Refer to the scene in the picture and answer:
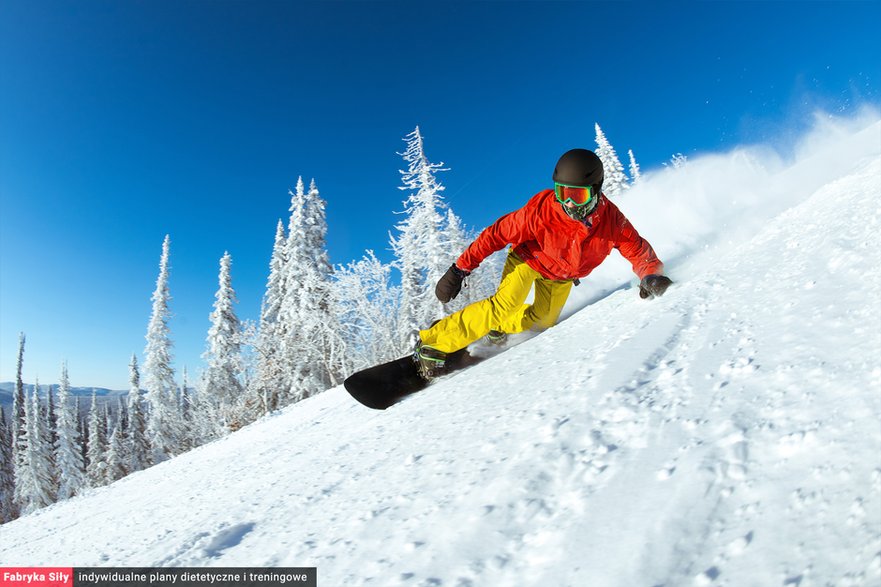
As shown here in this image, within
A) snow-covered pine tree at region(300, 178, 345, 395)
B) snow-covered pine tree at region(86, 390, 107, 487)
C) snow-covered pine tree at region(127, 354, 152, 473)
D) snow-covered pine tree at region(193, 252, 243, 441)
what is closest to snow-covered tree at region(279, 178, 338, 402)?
snow-covered pine tree at region(300, 178, 345, 395)

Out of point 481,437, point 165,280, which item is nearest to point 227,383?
point 165,280

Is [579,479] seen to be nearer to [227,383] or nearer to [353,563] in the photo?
[353,563]

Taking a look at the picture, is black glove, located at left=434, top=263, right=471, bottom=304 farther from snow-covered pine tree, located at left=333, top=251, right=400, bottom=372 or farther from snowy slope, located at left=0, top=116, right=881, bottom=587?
snow-covered pine tree, located at left=333, top=251, right=400, bottom=372

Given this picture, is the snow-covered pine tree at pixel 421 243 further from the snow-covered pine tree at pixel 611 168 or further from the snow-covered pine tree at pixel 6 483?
the snow-covered pine tree at pixel 6 483

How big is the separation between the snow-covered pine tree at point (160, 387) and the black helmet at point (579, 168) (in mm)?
30539

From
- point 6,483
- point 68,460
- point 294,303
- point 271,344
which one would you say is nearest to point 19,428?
point 6,483

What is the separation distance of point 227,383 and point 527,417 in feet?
97.5

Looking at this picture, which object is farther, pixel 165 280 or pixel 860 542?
pixel 165 280

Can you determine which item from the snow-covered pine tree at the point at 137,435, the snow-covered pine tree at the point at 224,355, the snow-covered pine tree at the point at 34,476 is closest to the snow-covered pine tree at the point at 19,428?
the snow-covered pine tree at the point at 34,476

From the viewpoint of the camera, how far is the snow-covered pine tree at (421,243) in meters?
20.4

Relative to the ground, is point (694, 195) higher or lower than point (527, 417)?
higher

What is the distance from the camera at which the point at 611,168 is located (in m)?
28.5

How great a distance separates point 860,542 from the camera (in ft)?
3.63

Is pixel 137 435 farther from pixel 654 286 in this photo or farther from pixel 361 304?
pixel 654 286
